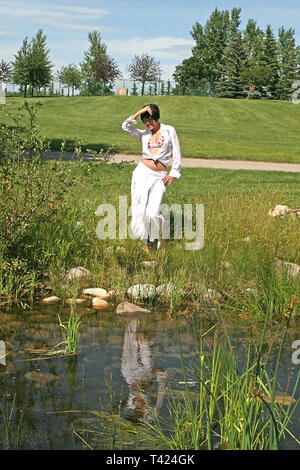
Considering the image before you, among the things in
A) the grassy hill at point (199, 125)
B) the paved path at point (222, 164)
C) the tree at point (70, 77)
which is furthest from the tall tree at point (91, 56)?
the paved path at point (222, 164)

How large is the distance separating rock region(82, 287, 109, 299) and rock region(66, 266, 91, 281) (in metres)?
0.22

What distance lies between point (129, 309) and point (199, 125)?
28.1m

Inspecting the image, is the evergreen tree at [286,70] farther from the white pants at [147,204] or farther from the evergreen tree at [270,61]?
the white pants at [147,204]

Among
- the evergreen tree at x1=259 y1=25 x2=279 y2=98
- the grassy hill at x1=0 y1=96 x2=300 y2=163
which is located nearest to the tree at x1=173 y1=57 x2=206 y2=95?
the evergreen tree at x1=259 y1=25 x2=279 y2=98

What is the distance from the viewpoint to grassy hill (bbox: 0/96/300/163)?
2050 cm

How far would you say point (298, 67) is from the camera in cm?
6569

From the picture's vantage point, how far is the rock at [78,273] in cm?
648

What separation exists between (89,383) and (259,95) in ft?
197

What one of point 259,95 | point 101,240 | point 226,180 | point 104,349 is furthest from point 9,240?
point 259,95

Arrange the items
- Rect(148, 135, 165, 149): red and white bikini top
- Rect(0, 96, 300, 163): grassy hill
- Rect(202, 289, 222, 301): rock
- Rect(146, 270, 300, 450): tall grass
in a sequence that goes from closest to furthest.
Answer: Rect(146, 270, 300, 450): tall grass, Rect(202, 289, 222, 301): rock, Rect(148, 135, 165, 149): red and white bikini top, Rect(0, 96, 300, 163): grassy hill

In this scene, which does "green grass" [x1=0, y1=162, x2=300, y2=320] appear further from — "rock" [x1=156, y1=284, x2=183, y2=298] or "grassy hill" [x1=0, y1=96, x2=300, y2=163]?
"grassy hill" [x1=0, y1=96, x2=300, y2=163]

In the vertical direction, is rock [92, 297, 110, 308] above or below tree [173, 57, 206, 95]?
below

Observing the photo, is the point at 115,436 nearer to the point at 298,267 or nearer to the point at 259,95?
the point at 298,267

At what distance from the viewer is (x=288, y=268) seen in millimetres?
6195
